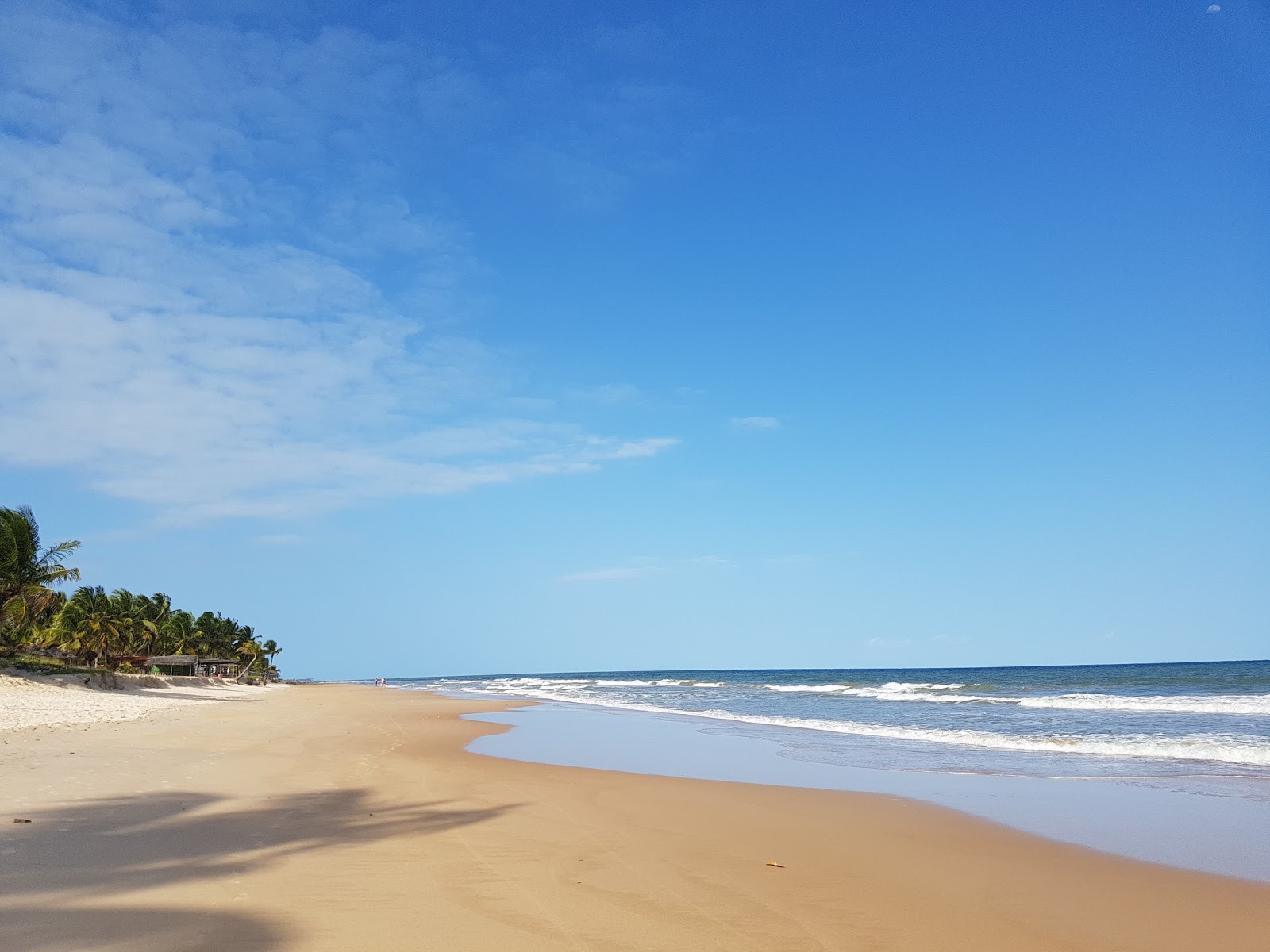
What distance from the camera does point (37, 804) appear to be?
917 centimetres

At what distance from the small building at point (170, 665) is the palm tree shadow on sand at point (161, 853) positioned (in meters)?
58.9

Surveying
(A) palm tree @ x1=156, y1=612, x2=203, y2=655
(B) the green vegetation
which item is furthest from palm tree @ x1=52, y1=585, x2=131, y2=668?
(A) palm tree @ x1=156, y1=612, x2=203, y2=655

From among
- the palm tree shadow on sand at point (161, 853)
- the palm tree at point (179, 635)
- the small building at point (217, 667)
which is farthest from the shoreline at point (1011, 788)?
the small building at point (217, 667)

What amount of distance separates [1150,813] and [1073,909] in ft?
16.8

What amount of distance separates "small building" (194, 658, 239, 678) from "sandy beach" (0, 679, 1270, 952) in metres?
69.5

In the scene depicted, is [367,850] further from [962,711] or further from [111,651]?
[111,651]

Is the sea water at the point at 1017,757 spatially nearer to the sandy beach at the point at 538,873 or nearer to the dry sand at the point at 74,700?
the sandy beach at the point at 538,873

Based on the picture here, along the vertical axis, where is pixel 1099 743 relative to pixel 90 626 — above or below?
below

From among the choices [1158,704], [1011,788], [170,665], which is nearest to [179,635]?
[170,665]

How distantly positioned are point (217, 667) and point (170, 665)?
1656 cm

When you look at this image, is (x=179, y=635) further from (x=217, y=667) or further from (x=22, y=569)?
(x=22, y=569)

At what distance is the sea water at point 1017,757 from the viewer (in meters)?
9.92

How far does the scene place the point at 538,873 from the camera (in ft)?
24.2

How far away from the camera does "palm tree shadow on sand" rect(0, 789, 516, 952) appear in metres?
5.34
